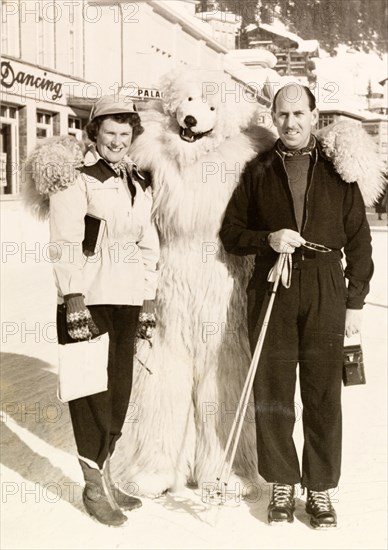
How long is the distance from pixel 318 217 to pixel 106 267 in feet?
2.18

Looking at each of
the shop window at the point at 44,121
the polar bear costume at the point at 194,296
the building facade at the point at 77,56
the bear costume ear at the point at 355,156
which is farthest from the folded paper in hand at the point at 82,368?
the shop window at the point at 44,121

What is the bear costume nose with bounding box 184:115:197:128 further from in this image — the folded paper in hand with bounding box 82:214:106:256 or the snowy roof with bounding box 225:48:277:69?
the snowy roof with bounding box 225:48:277:69

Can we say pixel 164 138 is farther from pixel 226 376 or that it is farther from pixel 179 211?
pixel 226 376

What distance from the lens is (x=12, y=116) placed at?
7102 millimetres

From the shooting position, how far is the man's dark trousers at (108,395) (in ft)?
7.38

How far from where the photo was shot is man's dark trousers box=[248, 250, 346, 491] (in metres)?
2.24

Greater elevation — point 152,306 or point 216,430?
point 152,306

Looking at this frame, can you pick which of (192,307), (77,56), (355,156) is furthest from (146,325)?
(77,56)

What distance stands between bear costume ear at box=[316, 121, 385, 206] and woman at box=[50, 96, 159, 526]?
59 cm

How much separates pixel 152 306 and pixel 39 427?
50.2 inches

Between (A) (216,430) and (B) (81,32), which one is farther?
(B) (81,32)

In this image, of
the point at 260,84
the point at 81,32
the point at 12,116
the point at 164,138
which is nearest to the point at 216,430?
the point at 164,138

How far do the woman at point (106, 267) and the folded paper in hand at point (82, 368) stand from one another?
4 cm

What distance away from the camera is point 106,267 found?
2.19 meters
